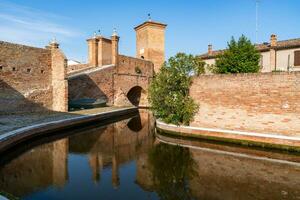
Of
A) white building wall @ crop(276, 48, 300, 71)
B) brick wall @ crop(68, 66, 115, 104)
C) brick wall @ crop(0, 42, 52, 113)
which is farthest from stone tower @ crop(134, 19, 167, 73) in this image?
brick wall @ crop(0, 42, 52, 113)

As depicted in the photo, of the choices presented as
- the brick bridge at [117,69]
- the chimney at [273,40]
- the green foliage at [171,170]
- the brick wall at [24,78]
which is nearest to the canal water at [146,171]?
the green foliage at [171,170]

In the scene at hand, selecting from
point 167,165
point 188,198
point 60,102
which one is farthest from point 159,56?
point 188,198

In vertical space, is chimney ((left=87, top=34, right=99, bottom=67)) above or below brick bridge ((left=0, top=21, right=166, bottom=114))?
above

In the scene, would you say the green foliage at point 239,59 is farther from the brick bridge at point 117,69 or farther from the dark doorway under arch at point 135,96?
the dark doorway under arch at point 135,96

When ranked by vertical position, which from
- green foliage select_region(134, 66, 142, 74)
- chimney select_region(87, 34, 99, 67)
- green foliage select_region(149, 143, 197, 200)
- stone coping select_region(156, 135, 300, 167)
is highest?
chimney select_region(87, 34, 99, 67)

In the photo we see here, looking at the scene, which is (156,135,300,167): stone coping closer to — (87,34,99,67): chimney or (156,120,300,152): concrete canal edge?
(156,120,300,152): concrete canal edge

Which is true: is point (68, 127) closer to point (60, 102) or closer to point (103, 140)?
point (103, 140)

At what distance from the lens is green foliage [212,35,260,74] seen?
21453 mm

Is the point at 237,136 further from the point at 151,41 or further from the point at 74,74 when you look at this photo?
the point at 151,41

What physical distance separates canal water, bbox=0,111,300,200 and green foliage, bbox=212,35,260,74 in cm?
993

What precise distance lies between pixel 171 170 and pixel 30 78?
13.8 metres

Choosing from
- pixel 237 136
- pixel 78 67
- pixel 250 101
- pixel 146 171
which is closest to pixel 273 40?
pixel 250 101

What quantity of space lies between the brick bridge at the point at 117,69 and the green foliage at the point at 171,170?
1384 cm

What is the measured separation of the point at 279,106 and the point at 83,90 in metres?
16.9
